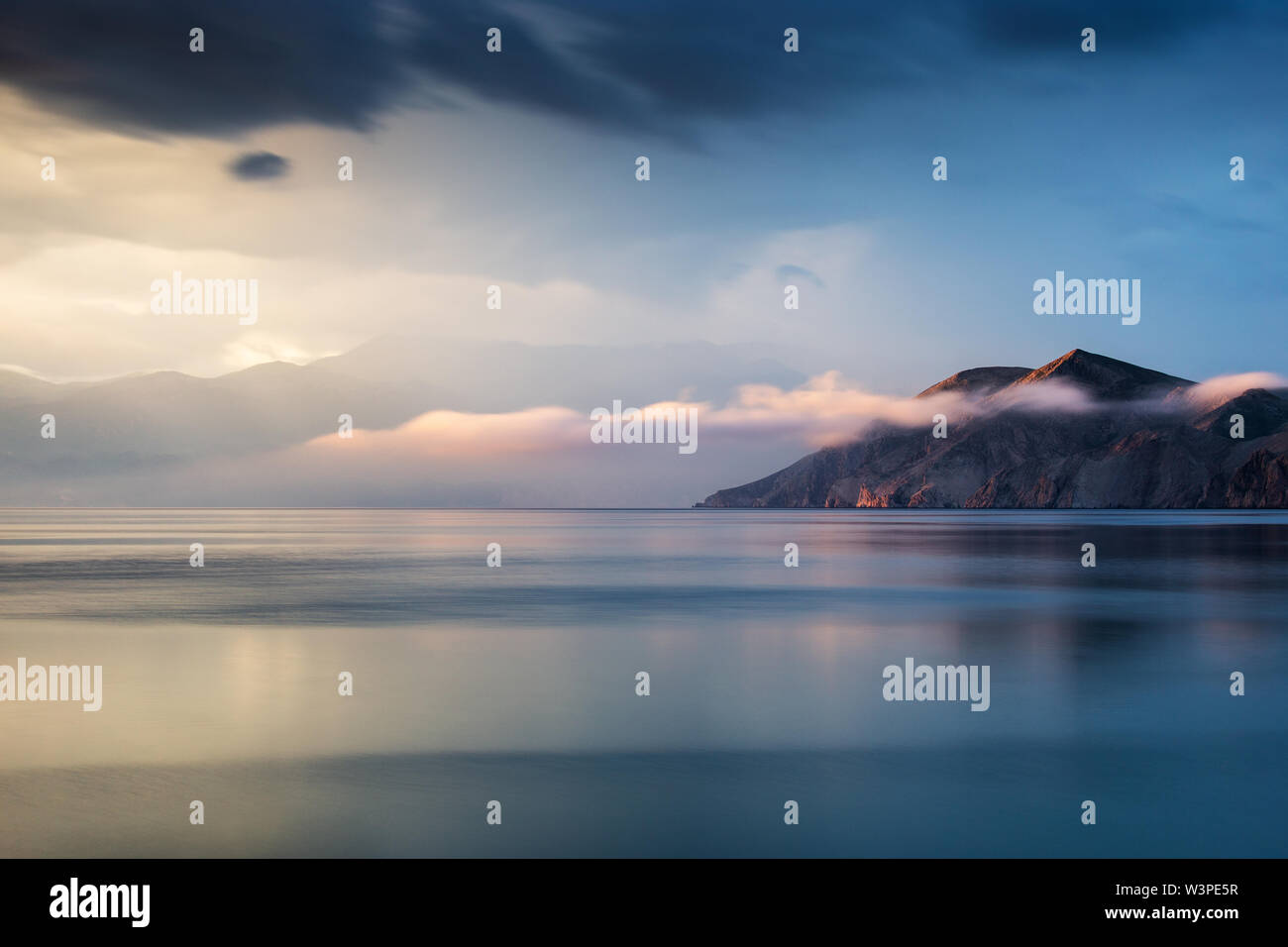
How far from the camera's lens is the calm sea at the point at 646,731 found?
1132 cm

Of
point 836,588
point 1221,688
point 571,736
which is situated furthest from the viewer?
point 836,588

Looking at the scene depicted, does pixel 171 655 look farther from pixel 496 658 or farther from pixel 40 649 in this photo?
pixel 496 658

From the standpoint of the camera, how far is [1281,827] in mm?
11359

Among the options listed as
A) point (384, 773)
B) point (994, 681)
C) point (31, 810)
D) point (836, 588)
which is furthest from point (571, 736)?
point (836, 588)

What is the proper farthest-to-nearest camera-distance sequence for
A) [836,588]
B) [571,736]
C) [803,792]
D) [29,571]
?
[29,571] → [836,588] → [571,736] → [803,792]

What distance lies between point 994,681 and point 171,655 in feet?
58.2

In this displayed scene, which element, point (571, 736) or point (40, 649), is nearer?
point (571, 736)

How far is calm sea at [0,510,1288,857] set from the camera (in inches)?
446

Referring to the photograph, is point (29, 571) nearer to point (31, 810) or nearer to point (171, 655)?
point (171, 655)

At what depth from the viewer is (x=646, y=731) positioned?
52.3 feet

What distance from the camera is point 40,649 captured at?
2339 centimetres
